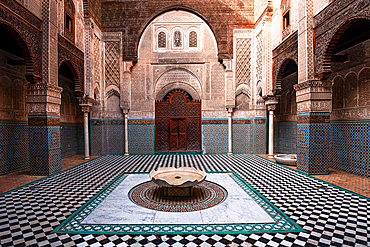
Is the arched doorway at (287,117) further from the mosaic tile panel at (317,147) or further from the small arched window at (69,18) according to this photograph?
the small arched window at (69,18)

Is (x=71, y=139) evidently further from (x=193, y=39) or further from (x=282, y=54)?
(x=282, y=54)

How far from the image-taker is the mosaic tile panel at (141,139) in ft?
25.3

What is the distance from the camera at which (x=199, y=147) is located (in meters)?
7.97

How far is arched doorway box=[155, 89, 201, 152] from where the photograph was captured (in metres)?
7.96

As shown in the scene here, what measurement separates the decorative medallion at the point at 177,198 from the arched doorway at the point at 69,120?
4.71 meters

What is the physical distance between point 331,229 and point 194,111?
6.09 m

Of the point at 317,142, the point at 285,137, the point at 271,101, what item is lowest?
the point at 285,137

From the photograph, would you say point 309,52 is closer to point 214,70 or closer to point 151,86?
point 214,70

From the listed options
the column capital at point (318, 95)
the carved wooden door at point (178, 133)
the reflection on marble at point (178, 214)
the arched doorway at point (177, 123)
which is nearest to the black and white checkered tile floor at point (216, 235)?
the reflection on marble at point (178, 214)

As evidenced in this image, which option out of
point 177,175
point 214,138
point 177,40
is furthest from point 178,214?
point 177,40

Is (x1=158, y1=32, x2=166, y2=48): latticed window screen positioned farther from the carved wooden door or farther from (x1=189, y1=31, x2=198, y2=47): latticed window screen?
the carved wooden door

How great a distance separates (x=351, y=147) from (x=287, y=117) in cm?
277

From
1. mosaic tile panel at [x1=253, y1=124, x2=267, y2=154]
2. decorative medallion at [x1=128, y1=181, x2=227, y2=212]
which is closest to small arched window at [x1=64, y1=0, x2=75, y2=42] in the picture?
decorative medallion at [x1=128, y1=181, x2=227, y2=212]

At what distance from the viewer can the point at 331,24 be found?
13.2ft
